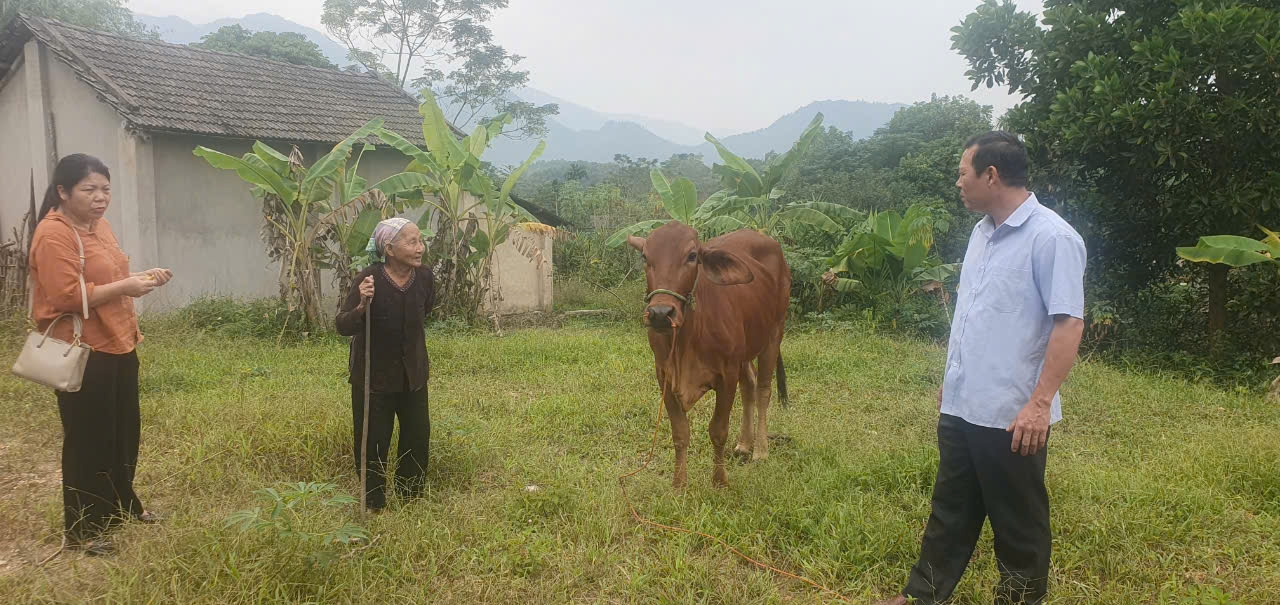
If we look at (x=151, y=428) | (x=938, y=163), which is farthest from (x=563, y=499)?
(x=938, y=163)

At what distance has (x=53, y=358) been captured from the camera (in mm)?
3242

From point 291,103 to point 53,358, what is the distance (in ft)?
32.3

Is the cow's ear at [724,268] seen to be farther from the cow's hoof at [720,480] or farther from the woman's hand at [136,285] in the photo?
the woman's hand at [136,285]

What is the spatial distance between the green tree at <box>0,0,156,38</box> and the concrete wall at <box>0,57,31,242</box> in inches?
139

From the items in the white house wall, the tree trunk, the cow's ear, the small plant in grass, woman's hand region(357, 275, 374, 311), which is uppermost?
the white house wall

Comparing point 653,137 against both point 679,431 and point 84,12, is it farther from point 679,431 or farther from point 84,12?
point 679,431

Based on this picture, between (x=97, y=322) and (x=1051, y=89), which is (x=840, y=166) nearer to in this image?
(x=1051, y=89)

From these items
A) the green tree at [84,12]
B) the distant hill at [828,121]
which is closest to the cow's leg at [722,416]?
the green tree at [84,12]

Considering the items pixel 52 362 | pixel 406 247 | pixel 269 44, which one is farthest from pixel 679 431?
pixel 269 44

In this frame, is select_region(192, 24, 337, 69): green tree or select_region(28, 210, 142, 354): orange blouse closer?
select_region(28, 210, 142, 354): orange blouse

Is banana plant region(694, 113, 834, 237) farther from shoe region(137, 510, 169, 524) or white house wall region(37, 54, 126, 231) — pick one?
white house wall region(37, 54, 126, 231)

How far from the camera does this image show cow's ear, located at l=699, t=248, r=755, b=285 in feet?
12.1

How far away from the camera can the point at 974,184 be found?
8.93 ft

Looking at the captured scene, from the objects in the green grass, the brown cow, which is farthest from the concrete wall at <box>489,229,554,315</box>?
the brown cow
